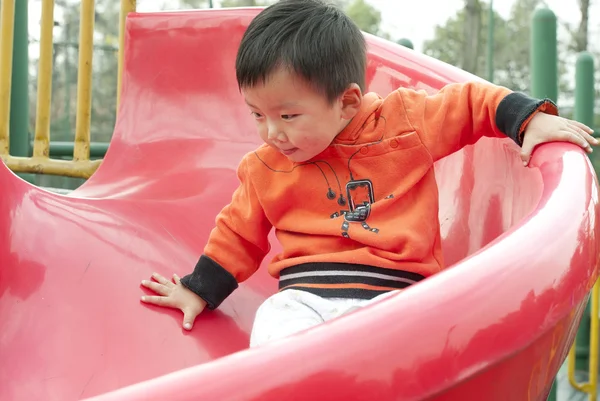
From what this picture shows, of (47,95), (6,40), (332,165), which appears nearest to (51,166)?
(47,95)

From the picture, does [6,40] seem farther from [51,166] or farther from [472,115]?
[472,115]

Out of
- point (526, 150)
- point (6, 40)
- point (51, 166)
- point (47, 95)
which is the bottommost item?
point (51, 166)

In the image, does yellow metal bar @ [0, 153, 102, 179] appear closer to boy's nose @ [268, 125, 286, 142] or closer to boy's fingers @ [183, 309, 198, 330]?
boy's fingers @ [183, 309, 198, 330]

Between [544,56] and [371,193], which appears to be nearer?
[371,193]

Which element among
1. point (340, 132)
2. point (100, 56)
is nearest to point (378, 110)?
point (340, 132)

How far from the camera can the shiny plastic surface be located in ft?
2.01

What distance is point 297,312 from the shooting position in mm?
1080

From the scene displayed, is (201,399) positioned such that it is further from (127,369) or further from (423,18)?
(423,18)

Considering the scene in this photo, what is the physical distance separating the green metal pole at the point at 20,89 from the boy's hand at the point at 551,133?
1.63 m

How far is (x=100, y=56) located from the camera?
7406mm

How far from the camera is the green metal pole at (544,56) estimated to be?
6.23ft

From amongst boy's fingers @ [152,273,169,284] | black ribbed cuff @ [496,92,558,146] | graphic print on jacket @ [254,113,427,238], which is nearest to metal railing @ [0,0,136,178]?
boy's fingers @ [152,273,169,284]

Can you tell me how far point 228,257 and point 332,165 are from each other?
0.21 metres

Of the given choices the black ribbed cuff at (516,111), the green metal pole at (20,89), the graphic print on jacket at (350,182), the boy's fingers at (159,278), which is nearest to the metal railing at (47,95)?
the green metal pole at (20,89)
